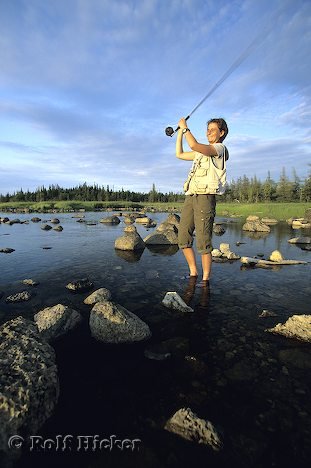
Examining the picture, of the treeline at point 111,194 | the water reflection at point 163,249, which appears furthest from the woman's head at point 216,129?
the treeline at point 111,194

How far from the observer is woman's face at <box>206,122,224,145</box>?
20.0 ft

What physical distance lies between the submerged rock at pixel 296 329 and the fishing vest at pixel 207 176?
3275 millimetres

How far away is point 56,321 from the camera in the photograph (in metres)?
4.19

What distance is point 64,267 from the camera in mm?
8352

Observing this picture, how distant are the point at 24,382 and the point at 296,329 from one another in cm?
366

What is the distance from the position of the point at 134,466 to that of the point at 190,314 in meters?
2.85

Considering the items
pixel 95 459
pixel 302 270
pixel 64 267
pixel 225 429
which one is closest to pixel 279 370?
pixel 225 429

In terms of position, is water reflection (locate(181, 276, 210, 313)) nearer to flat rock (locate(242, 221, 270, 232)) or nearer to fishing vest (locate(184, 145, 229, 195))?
fishing vest (locate(184, 145, 229, 195))

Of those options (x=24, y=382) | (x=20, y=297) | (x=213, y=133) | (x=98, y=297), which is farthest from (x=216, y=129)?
(x=24, y=382)

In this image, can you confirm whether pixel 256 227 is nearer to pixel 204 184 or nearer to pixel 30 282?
pixel 204 184

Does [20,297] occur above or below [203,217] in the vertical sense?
below

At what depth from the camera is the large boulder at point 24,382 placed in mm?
2309

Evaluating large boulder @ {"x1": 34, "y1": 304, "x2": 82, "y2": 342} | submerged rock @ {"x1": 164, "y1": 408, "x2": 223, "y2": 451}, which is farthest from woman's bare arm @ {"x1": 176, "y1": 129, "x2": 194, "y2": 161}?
submerged rock @ {"x1": 164, "y1": 408, "x2": 223, "y2": 451}

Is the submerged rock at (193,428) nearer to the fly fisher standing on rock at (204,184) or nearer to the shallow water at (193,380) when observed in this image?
the shallow water at (193,380)
